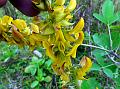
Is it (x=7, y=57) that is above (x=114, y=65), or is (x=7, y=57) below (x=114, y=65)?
below

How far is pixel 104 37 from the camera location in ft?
3.12

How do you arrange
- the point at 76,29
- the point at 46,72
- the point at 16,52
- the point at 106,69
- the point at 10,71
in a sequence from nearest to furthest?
the point at 76,29 → the point at 106,69 → the point at 46,72 → the point at 10,71 → the point at 16,52

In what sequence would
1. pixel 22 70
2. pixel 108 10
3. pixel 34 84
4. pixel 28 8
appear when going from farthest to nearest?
pixel 22 70
pixel 34 84
pixel 108 10
pixel 28 8

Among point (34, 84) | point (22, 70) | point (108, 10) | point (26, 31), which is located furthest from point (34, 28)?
point (22, 70)

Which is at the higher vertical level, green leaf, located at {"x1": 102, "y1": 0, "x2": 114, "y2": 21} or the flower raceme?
the flower raceme

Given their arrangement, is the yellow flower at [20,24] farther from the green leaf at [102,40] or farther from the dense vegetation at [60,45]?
the green leaf at [102,40]

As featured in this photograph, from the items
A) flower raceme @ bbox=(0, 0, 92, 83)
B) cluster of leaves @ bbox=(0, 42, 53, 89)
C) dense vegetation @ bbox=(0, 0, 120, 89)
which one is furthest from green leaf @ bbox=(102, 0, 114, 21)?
cluster of leaves @ bbox=(0, 42, 53, 89)

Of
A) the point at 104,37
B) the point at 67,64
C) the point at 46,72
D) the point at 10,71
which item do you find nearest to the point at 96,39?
the point at 104,37

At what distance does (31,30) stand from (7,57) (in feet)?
5.37

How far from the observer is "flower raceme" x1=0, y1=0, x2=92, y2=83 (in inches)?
19.9

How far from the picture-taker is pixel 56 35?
50 cm

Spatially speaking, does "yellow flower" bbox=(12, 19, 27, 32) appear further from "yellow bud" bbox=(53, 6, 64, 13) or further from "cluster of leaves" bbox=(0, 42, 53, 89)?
"cluster of leaves" bbox=(0, 42, 53, 89)

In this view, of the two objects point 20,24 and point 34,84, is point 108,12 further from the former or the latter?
point 34,84

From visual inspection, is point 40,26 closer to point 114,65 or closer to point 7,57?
point 114,65
